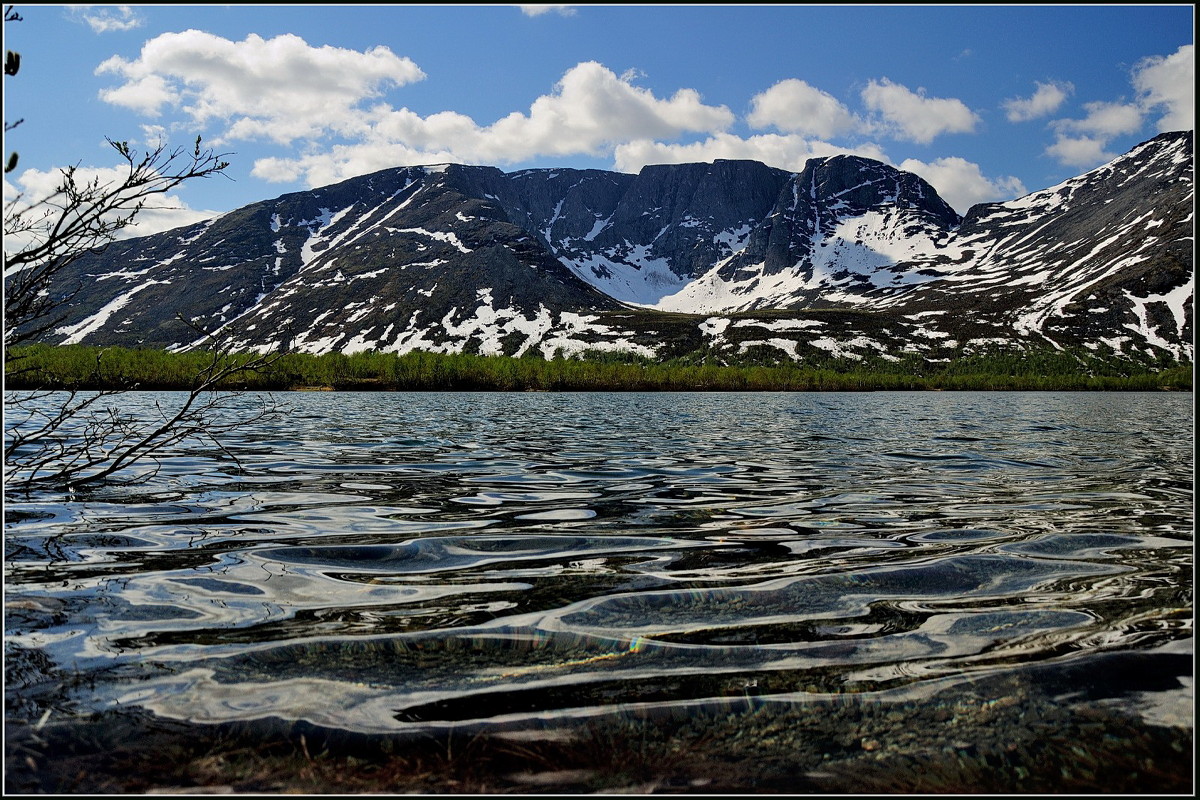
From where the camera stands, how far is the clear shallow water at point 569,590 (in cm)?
448

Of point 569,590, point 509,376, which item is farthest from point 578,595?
point 509,376

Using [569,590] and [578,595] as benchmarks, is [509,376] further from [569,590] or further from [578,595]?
[578,595]

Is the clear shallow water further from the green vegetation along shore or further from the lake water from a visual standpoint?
the green vegetation along shore

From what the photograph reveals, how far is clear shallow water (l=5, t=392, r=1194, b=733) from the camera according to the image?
4.48m

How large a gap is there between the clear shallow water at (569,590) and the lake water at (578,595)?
30 millimetres

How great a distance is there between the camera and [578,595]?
21.2ft

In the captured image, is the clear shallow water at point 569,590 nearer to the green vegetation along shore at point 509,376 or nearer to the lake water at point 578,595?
the lake water at point 578,595

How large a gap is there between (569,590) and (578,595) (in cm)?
20

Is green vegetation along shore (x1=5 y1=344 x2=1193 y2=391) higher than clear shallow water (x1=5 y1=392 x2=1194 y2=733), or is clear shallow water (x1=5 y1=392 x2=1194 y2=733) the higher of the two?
green vegetation along shore (x1=5 y1=344 x2=1193 y2=391)

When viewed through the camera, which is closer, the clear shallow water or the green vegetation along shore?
the clear shallow water

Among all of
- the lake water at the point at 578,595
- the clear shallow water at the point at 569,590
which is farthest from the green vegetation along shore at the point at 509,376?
the lake water at the point at 578,595

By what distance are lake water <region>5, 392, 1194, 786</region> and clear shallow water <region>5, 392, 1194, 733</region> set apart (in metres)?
0.03

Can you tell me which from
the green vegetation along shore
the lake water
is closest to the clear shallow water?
the lake water

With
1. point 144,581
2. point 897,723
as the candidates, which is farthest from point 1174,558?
point 144,581
